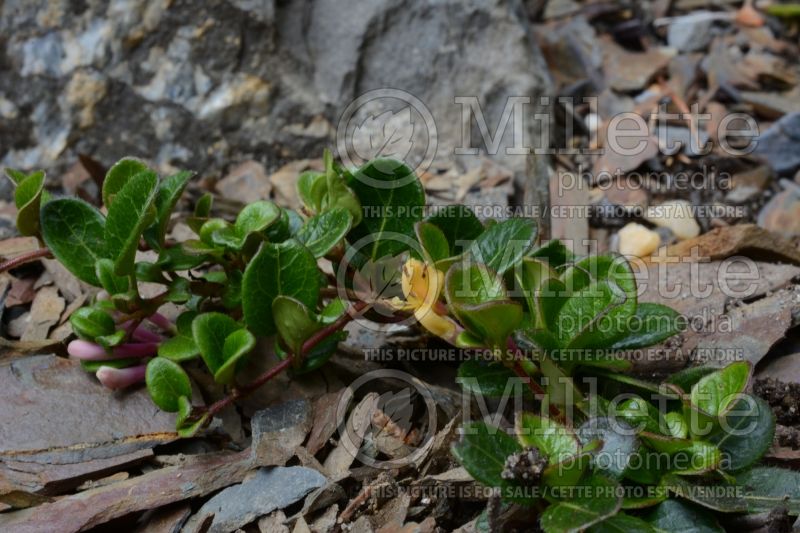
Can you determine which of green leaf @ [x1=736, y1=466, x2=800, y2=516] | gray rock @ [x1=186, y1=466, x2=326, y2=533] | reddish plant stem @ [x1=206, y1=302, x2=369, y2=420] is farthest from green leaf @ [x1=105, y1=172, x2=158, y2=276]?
green leaf @ [x1=736, y1=466, x2=800, y2=516]

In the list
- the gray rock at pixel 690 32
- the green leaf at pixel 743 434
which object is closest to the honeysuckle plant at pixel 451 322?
the green leaf at pixel 743 434

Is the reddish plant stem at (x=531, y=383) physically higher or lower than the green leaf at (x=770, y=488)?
higher

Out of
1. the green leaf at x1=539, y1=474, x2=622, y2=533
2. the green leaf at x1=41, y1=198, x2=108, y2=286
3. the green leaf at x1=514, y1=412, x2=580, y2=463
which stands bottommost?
the green leaf at x1=539, y1=474, x2=622, y2=533

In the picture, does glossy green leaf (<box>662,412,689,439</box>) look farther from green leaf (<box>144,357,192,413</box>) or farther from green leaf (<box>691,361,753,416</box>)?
green leaf (<box>144,357,192,413</box>)

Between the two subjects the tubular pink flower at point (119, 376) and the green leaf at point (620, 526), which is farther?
the tubular pink flower at point (119, 376)

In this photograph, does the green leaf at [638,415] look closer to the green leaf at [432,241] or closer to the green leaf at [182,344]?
the green leaf at [432,241]

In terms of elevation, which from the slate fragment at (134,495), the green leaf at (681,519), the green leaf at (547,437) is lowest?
the slate fragment at (134,495)
